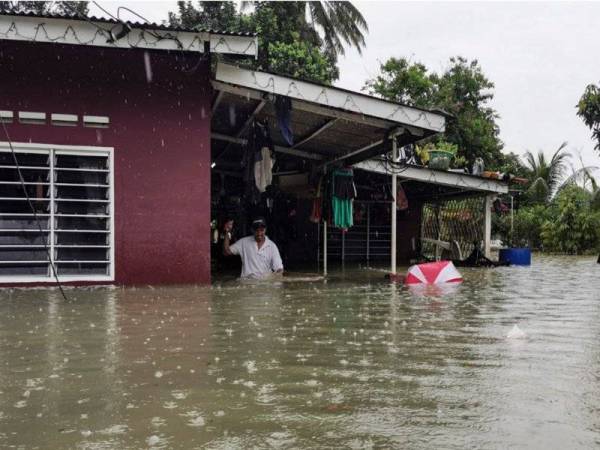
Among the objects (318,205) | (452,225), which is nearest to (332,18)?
(452,225)

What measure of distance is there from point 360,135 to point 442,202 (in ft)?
34.5

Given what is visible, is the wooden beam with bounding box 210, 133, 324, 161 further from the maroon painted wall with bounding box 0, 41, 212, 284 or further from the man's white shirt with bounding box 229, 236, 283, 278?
the maroon painted wall with bounding box 0, 41, 212, 284

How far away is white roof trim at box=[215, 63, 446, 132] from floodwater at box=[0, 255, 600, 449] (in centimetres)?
355

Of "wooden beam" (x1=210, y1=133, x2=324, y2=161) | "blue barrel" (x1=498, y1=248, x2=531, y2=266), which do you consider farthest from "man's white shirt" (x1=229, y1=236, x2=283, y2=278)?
"blue barrel" (x1=498, y1=248, x2=531, y2=266)

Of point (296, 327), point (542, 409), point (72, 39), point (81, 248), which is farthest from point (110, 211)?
point (542, 409)

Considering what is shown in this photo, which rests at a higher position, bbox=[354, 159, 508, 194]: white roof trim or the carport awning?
the carport awning

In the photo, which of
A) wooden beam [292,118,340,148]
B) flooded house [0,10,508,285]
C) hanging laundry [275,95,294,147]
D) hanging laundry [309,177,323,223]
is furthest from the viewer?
hanging laundry [309,177,323,223]

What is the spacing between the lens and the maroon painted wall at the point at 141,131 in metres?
8.81

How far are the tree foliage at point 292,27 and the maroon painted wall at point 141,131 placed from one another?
15871mm

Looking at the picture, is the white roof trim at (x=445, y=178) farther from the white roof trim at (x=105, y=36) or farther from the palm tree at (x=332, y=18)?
the palm tree at (x=332, y=18)

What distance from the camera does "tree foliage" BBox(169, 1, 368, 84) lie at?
81.3 ft

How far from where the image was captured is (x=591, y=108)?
1283 centimetres

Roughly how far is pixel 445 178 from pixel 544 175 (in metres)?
17.0

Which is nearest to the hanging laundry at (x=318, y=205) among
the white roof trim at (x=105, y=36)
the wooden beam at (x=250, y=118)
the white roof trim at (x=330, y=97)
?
the wooden beam at (x=250, y=118)
